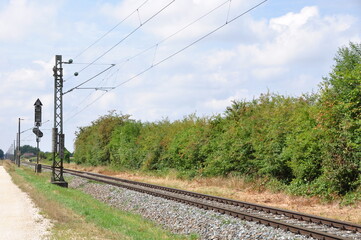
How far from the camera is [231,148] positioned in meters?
29.2

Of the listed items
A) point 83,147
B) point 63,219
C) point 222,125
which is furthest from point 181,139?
point 83,147

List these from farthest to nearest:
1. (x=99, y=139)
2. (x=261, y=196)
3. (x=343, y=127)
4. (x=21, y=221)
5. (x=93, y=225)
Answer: (x=99, y=139) → (x=261, y=196) → (x=343, y=127) → (x=21, y=221) → (x=93, y=225)

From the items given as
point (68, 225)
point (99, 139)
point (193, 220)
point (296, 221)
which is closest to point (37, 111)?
point (99, 139)

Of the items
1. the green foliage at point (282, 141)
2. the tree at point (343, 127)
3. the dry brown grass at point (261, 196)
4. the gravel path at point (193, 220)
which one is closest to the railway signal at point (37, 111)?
the green foliage at point (282, 141)

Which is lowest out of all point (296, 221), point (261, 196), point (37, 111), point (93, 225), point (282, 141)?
point (296, 221)

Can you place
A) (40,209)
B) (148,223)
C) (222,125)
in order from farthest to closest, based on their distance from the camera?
1. (222,125)
2. (40,209)
3. (148,223)

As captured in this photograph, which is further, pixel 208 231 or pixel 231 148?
pixel 231 148

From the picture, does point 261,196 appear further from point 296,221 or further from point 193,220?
point 193,220

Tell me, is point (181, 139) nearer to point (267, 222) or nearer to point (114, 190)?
point (114, 190)

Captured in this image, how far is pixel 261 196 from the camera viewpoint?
78.2 feet

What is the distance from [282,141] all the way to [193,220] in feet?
35.4

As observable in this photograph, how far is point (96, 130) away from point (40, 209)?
49.1 m

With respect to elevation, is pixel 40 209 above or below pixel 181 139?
below

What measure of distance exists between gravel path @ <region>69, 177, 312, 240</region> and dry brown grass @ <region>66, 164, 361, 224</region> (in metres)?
4.25
